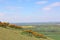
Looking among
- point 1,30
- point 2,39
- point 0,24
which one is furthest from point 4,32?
point 0,24

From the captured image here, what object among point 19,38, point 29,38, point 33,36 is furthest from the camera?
point 33,36

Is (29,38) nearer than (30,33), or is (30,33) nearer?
(29,38)

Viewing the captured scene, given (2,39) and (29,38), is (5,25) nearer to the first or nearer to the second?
(29,38)

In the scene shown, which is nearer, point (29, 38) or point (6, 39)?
point (6, 39)

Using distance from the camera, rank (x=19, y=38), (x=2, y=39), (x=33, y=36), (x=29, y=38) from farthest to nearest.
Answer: (x=33, y=36)
(x=29, y=38)
(x=19, y=38)
(x=2, y=39)

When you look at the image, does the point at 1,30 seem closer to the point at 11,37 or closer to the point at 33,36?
the point at 11,37

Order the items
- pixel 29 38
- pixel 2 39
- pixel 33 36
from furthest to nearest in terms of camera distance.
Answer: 1. pixel 33 36
2. pixel 29 38
3. pixel 2 39

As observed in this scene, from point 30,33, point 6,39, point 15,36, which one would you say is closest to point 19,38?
point 15,36

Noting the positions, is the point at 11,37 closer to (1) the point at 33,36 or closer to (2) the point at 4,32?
(2) the point at 4,32

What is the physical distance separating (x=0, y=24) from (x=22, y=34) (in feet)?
7.07

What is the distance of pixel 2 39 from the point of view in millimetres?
13758

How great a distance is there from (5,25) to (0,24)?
0.40 metres

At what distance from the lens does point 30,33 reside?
17.5 metres

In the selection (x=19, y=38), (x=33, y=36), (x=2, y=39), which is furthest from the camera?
(x=33, y=36)
